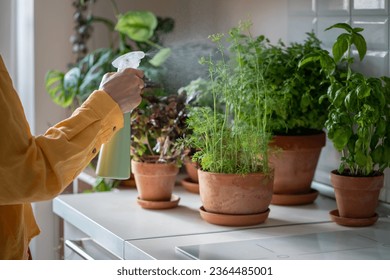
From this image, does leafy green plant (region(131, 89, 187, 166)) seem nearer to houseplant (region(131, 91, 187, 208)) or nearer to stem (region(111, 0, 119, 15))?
houseplant (region(131, 91, 187, 208))

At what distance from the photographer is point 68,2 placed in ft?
9.87

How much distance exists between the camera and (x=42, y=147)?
133 centimetres

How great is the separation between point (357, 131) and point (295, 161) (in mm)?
282

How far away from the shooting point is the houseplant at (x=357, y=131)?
1804 millimetres

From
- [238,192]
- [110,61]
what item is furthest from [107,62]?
[238,192]

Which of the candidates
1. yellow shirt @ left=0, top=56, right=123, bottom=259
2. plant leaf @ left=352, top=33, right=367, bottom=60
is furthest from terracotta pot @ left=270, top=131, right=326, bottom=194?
yellow shirt @ left=0, top=56, right=123, bottom=259

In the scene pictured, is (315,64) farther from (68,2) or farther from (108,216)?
(68,2)

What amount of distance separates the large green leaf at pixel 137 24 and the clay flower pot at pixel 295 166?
2.84 ft

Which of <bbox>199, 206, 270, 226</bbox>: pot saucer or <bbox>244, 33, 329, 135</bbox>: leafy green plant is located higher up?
<bbox>244, 33, 329, 135</bbox>: leafy green plant

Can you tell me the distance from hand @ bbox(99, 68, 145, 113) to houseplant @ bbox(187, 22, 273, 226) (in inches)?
16.3

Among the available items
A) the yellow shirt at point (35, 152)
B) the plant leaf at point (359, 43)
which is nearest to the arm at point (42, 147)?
the yellow shirt at point (35, 152)

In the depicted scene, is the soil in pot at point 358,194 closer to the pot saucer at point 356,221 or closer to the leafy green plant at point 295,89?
the pot saucer at point 356,221

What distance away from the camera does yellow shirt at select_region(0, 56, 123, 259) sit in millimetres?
1284
